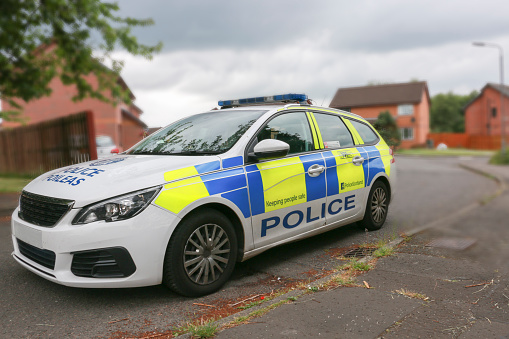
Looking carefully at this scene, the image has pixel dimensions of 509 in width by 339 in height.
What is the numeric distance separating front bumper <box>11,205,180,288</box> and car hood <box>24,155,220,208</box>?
19 centimetres

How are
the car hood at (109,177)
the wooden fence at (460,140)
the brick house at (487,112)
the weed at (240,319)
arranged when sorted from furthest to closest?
1. the brick house at (487,112)
2. the wooden fence at (460,140)
3. the car hood at (109,177)
4. the weed at (240,319)

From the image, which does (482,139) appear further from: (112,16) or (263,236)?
(263,236)

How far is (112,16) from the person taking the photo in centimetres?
1388

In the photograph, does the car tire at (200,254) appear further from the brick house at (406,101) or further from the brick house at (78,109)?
the brick house at (406,101)

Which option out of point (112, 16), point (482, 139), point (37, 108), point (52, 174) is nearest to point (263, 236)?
point (52, 174)

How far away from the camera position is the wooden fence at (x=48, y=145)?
11258mm

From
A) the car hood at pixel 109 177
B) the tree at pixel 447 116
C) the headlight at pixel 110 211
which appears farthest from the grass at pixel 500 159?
the tree at pixel 447 116

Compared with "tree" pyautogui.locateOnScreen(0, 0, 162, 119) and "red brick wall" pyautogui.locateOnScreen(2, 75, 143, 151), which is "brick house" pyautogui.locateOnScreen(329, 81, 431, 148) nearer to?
"red brick wall" pyautogui.locateOnScreen(2, 75, 143, 151)

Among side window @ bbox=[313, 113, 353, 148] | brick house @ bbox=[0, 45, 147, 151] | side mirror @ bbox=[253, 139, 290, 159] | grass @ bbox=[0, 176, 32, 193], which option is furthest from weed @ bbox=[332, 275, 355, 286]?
brick house @ bbox=[0, 45, 147, 151]

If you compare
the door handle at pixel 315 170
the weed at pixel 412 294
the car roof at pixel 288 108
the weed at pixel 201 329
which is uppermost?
the car roof at pixel 288 108

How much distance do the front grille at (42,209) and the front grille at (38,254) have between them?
0.68ft

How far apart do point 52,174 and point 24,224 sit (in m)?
0.55

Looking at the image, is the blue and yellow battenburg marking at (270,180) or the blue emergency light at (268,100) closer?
the blue and yellow battenburg marking at (270,180)

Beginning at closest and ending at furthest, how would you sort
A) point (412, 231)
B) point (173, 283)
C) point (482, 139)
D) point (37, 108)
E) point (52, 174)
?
point (173, 283), point (52, 174), point (412, 231), point (37, 108), point (482, 139)
